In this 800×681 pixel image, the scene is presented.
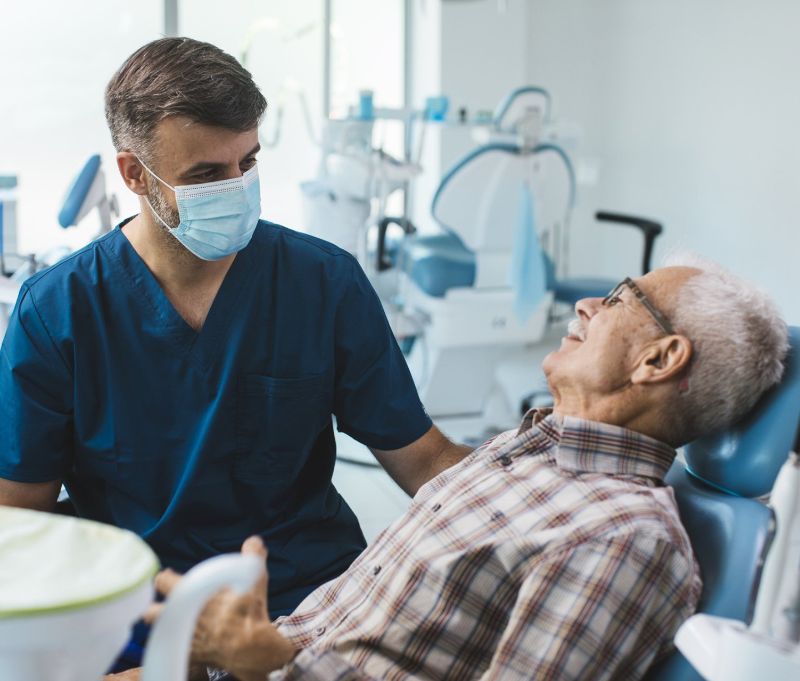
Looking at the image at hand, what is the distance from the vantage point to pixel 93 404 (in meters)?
1.52

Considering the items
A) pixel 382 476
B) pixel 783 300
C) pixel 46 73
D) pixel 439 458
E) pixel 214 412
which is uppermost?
pixel 46 73

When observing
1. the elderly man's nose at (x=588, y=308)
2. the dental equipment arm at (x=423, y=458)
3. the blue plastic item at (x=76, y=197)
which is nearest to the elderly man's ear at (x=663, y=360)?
the elderly man's nose at (x=588, y=308)

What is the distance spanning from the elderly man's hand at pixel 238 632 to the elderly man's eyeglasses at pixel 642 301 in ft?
2.00

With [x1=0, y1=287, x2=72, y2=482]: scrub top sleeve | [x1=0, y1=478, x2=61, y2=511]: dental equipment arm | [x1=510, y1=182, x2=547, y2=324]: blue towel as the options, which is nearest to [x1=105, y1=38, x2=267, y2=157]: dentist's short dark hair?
[x1=0, y1=287, x2=72, y2=482]: scrub top sleeve

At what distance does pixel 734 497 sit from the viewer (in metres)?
1.26

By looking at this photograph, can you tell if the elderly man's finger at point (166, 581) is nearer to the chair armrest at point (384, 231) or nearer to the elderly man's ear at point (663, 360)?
the elderly man's ear at point (663, 360)

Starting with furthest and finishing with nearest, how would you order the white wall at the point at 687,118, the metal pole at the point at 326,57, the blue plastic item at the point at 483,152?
the metal pole at the point at 326,57
the white wall at the point at 687,118
the blue plastic item at the point at 483,152

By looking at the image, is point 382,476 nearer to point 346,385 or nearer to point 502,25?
point 346,385

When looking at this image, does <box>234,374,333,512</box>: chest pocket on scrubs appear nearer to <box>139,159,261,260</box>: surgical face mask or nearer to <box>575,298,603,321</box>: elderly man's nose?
<box>139,159,261,260</box>: surgical face mask

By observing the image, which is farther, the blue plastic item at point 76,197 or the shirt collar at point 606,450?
the blue plastic item at point 76,197

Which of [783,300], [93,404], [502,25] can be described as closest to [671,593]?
[93,404]

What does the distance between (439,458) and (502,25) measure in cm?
402

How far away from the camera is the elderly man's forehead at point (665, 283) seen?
4.34 ft

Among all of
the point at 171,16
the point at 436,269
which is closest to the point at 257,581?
the point at 436,269
